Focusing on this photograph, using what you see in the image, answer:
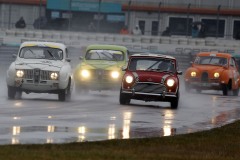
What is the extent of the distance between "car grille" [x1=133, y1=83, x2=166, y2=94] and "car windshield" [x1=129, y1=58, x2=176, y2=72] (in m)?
0.98

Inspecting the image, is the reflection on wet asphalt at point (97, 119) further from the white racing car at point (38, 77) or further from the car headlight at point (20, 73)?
the car headlight at point (20, 73)

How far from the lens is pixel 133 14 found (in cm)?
6819

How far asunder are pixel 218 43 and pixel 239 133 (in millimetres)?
35704

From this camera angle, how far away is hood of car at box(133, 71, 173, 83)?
26609 mm

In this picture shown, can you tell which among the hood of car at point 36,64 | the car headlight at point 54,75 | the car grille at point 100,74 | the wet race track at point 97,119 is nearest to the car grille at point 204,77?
the car grille at point 100,74

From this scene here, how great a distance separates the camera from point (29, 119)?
64.5 feet

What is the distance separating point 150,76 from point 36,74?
2.98 metres

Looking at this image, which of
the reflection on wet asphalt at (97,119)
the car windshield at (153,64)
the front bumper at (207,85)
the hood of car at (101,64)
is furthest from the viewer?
the front bumper at (207,85)

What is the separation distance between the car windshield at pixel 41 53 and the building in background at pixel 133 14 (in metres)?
34.5

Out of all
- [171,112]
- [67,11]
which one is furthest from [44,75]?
[67,11]

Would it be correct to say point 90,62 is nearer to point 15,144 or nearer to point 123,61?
point 123,61

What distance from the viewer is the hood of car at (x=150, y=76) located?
2661 centimetres

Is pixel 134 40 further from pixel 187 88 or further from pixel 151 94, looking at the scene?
pixel 151 94

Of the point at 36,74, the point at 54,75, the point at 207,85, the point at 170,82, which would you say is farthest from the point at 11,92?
the point at 207,85
